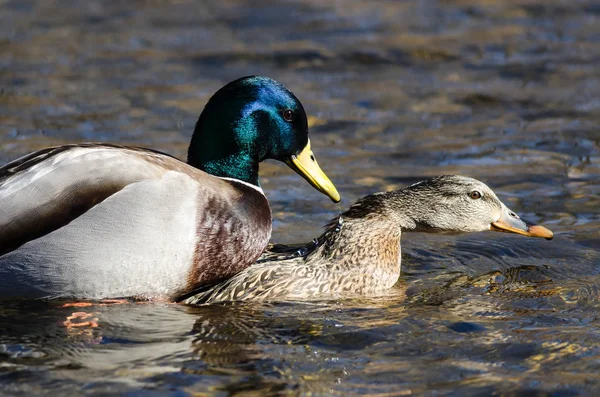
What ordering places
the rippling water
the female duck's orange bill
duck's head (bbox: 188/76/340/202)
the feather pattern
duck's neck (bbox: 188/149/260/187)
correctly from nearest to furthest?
the rippling water → the feather pattern → duck's head (bbox: 188/76/340/202) → duck's neck (bbox: 188/149/260/187) → the female duck's orange bill

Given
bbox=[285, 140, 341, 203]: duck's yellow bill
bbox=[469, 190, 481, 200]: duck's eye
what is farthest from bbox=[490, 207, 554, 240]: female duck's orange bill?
bbox=[285, 140, 341, 203]: duck's yellow bill

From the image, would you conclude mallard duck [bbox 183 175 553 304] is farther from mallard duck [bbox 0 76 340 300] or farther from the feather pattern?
the feather pattern

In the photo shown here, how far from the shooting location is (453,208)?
7.54 meters

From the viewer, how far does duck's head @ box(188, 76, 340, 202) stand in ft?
23.3

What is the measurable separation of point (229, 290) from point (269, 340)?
0.73m

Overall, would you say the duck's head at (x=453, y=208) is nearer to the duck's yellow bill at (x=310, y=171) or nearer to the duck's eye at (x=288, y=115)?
the duck's yellow bill at (x=310, y=171)

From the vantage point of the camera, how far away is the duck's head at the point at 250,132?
709 cm

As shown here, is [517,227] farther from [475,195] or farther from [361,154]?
[361,154]

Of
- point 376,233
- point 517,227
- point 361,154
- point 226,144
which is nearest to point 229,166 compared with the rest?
point 226,144

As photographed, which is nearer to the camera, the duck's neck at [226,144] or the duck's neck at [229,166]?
the duck's neck at [226,144]

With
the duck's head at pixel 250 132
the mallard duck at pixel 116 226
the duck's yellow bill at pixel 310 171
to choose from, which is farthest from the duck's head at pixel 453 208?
the mallard duck at pixel 116 226

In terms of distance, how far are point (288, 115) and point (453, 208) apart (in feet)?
4.02

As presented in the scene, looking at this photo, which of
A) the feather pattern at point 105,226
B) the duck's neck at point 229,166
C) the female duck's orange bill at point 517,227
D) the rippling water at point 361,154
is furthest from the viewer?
the female duck's orange bill at point 517,227

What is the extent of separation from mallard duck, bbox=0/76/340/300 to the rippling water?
0.20 metres
